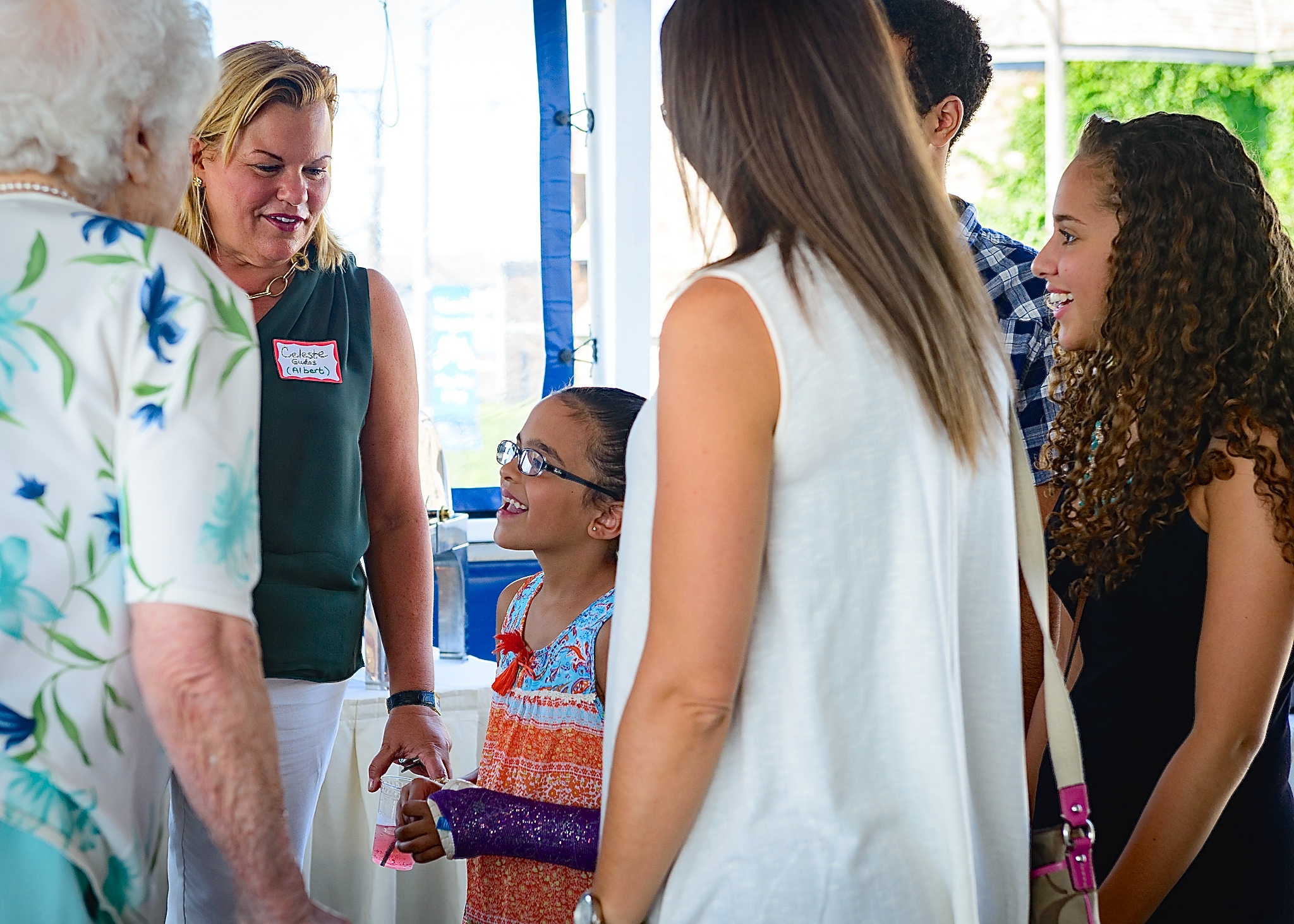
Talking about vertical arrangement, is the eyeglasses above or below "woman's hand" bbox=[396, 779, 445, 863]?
above

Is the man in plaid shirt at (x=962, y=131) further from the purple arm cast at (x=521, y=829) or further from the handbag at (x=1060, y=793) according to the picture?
the purple arm cast at (x=521, y=829)

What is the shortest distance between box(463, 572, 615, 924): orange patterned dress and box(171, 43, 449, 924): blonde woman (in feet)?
0.56

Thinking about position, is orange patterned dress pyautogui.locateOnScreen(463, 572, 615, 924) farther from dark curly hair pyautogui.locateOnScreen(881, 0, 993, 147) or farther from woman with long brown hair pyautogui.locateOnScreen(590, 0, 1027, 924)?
dark curly hair pyautogui.locateOnScreen(881, 0, 993, 147)

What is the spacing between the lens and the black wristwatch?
1.87m

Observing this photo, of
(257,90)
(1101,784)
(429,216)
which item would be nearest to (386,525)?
(257,90)

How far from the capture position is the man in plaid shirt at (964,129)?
1.94m

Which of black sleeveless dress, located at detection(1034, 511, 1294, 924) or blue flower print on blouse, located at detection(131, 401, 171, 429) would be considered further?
black sleeveless dress, located at detection(1034, 511, 1294, 924)

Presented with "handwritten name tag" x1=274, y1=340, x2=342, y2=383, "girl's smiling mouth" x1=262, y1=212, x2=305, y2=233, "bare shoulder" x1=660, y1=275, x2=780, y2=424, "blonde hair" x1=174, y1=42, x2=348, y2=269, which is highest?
"blonde hair" x1=174, y1=42, x2=348, y2=269

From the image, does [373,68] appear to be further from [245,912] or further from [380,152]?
[245,912]

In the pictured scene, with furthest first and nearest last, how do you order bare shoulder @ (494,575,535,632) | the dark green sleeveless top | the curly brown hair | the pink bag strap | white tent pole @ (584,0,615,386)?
white tent pole @ (584,0,615,386) < bare shoulder @ (494,575,535,632) < the dark green sleeveless top < the curly brown hair < the pink bag strap

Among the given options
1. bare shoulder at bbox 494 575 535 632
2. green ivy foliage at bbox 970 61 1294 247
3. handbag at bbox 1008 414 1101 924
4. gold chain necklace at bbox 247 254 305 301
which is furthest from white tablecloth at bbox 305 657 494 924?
green ivy foliage at bbox 970 61 1294 247

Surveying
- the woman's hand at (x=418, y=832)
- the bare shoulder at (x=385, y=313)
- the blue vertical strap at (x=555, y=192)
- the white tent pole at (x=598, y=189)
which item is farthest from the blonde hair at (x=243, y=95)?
the white tent pole at (x=598, y=189)

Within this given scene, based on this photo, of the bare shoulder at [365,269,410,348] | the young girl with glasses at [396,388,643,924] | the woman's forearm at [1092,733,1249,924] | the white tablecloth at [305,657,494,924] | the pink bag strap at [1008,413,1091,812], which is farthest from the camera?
the white tablecloth at [305,657,494,924]

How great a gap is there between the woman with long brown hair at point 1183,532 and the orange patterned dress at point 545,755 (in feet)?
2.11
